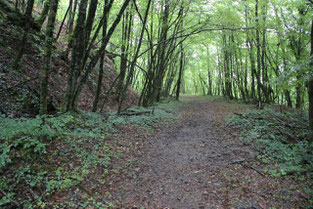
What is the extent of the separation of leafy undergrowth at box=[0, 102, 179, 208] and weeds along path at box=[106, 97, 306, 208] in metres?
0.66

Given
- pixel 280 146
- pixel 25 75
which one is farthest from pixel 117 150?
pixel 280 146

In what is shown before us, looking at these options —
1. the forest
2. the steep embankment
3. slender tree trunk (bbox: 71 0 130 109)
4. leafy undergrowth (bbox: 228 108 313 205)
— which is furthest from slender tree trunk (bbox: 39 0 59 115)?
leafy undergrowth (bbox: 228 108 313 205)

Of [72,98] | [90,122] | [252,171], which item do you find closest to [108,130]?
[90,122]

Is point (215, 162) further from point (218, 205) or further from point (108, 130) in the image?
point (108, 130)

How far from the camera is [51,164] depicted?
12.7 feet

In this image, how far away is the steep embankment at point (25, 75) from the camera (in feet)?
18.4

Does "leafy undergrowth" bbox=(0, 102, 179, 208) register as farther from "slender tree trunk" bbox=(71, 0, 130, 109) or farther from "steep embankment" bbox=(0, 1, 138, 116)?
"steep embankment" bbox=(0, 1, 138, 116)

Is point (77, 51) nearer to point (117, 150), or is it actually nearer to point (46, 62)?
point (46, 62)

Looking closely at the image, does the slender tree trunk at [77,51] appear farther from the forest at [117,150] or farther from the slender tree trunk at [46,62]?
the slender tree trunk at [46,62]

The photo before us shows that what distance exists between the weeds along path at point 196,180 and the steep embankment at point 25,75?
3749 millimetres

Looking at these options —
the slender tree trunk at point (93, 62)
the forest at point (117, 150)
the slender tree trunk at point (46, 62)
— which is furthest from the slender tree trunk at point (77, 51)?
the slender tree trunk at point (46, 62)

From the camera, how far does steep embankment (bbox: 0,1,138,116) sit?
5.62 metres

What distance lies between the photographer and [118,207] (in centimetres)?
347

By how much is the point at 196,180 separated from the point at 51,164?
3269 mm
